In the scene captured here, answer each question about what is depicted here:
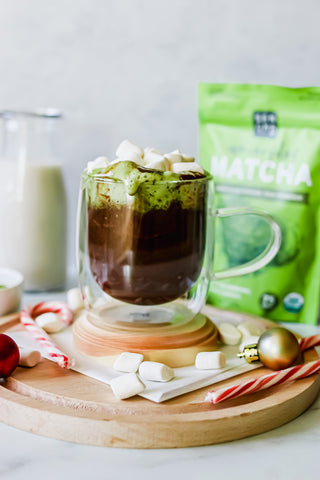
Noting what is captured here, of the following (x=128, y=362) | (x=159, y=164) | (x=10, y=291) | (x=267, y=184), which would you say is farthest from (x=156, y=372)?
(x=267, y=184)

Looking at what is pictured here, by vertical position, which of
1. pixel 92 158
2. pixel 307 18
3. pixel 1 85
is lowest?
pixel 92 158

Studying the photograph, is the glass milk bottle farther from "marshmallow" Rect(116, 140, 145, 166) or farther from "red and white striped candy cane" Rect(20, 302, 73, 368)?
"marshmallow" Rect(116, 140, 145, 166)

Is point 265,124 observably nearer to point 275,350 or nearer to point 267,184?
point 267,184

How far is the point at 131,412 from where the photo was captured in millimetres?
770

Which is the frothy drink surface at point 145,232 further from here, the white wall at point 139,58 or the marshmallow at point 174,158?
the white wall at point 139,58

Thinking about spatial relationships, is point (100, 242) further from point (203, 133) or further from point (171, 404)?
point (203, 133)

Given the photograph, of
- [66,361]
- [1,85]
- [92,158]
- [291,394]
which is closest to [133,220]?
[66,361]

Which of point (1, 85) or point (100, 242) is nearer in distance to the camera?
point (100, 242)

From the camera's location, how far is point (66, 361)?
34.3 inches

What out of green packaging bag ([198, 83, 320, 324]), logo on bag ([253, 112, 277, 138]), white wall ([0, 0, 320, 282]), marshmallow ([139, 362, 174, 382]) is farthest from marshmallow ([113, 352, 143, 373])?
white wall ([0, 0, 320, 282])

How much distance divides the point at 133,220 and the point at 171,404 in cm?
26

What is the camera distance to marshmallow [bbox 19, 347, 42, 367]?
875 mm

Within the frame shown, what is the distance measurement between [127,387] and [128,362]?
0.28ft

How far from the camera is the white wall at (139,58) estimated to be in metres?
1.34
